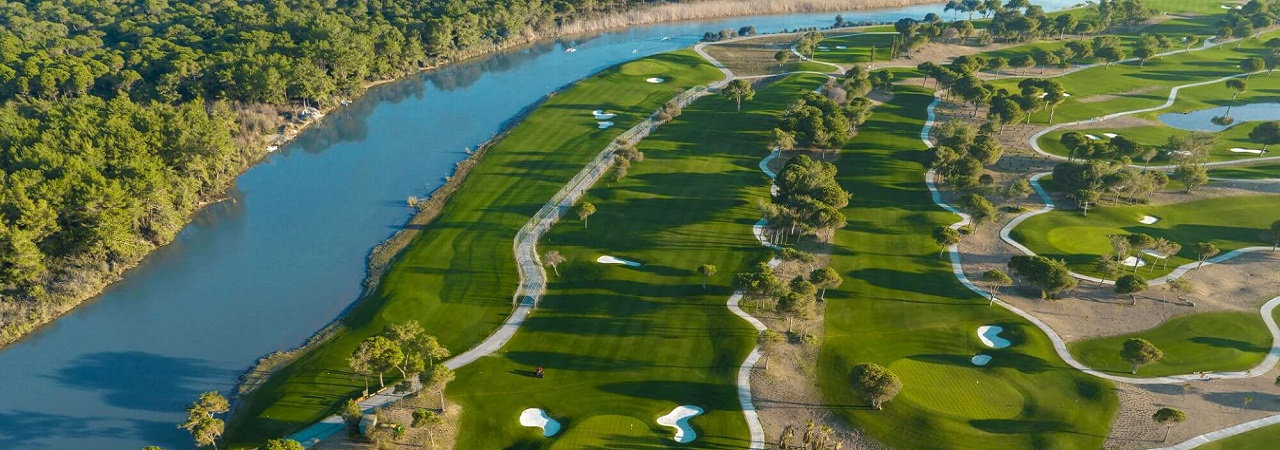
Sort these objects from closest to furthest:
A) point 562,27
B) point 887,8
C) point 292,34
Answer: point 292,34
point 562,27
point 887,8

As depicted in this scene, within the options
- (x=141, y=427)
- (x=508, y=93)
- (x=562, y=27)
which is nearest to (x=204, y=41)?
(x=508, y=93)

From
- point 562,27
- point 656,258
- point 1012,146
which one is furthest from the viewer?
point 562,27

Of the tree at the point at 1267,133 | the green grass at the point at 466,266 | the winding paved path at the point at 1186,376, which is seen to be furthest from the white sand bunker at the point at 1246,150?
the green grass at the point at 466,266

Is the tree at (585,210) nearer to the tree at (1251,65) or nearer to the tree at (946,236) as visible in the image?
the tree at (946,236)

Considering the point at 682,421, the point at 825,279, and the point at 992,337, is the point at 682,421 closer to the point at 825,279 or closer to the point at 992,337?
the point at 825,279

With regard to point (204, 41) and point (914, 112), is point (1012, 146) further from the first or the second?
point (204, 41)
